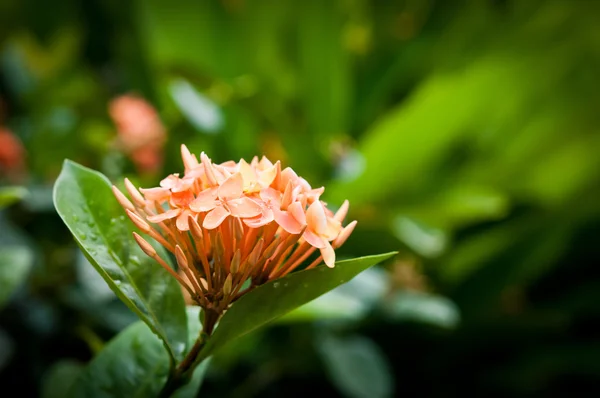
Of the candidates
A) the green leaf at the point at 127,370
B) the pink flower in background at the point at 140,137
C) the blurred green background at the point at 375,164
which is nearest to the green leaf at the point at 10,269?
the blurred green background at the point at 375,164

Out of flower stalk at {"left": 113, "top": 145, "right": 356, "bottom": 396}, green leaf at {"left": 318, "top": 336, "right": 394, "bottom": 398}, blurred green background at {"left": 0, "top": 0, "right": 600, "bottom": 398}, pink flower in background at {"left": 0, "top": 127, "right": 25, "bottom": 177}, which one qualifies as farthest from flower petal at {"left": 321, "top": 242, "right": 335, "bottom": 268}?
pink flower in background at {"left": 0, "top": 127, "right": 25, "bottom": 177}

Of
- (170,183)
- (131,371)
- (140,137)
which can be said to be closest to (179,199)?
(170,183)

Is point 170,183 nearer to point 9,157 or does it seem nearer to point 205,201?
point 205,201

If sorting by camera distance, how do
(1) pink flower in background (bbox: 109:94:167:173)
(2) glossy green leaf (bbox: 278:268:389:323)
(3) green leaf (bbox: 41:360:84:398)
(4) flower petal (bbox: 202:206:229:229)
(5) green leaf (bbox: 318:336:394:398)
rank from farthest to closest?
(1) pink flower in background (bbox: 109:94:167:173)
(5) green leaf (bbox: 318:336:394:398)
(2) glossy green leaf (bbox: 278:268:389:323)
(3) green leaf (bbox: 41:360:84:398)
(4) flower petal (bbox: 202:206:229:229)

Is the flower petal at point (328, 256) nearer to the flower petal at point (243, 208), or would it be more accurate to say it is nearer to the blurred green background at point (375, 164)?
the flower petal at point (243, 208)

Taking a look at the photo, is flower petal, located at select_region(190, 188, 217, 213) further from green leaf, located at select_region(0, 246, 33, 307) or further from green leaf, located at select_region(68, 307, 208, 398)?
green leaf, located at select_region(0, 246, 33, 307)
